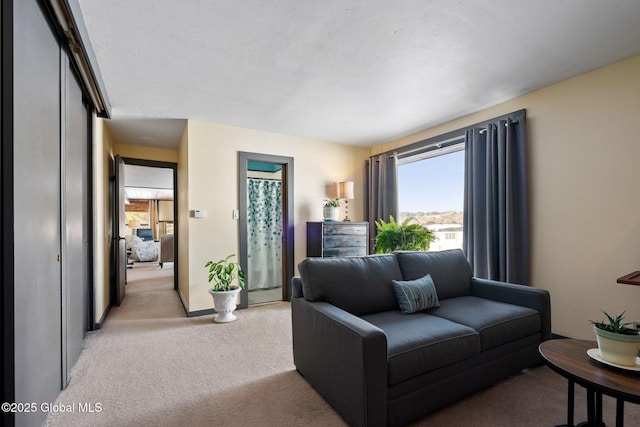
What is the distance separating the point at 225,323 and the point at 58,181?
7.06ft

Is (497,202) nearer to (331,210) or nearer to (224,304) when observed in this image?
(331,210)

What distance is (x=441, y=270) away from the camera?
259cm

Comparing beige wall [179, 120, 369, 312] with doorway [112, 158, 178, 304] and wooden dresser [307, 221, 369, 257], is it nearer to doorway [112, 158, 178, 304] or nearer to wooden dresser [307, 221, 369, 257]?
wooden dresser [307, 221, 369, 257]

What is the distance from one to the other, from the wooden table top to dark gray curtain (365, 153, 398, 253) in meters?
3.13

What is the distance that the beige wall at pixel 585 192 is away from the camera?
236 cm

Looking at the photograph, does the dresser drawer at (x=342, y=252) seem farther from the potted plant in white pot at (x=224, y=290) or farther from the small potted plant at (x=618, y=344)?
the small potted plant at (x=618, y=344)

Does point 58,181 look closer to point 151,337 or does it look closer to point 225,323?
point 151,337

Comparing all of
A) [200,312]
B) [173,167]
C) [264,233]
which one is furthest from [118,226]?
[264,233]

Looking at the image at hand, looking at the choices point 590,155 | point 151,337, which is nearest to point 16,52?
point 151,337

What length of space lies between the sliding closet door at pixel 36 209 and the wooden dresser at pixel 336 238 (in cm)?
290

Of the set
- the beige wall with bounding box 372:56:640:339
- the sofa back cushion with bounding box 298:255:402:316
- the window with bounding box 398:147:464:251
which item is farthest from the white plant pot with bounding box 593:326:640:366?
the window with bounding box 398:147:464:251

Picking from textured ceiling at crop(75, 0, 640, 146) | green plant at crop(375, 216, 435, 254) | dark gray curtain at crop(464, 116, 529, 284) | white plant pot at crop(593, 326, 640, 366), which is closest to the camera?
white plant pot at crop(593, 326, 640, 366)

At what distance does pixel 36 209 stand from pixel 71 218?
0.77m

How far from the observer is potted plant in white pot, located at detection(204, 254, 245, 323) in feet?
11.0
